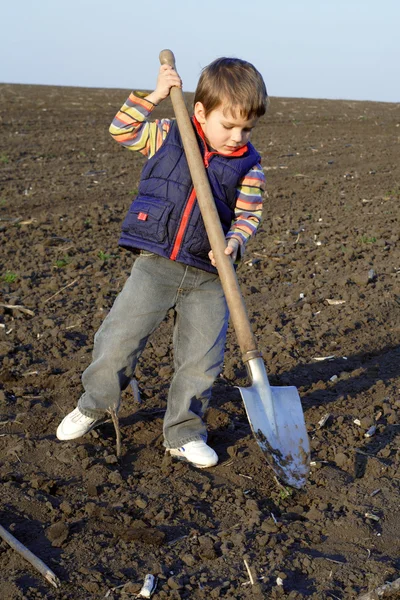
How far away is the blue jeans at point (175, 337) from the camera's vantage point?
3203 millimetres

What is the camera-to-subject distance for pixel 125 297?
3219mm

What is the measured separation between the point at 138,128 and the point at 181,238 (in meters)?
0.48

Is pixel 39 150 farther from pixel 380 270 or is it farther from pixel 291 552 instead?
pixel 291 552

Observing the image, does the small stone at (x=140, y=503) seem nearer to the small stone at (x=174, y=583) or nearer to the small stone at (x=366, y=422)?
the small stone at (x=174, y=583)

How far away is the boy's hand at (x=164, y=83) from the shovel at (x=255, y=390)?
32mm

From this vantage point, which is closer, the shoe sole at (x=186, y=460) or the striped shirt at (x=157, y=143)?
the striped shirt at (x=157, y=143)

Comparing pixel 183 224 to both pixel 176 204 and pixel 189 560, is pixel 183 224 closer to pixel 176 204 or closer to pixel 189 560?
pixel 176 204

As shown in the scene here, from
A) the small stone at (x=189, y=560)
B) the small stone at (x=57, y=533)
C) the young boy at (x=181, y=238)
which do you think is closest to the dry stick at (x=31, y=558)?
the small stone at (x=57, y=533)

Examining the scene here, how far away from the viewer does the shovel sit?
3029 mm

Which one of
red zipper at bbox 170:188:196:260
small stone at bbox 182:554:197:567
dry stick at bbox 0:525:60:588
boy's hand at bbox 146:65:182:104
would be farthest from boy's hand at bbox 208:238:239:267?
dry stick at bbox 0:525:60:588

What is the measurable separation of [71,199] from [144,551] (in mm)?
6535

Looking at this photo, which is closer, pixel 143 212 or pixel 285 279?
pixel 143 212

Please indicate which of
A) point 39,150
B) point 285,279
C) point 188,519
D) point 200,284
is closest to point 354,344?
point 285,279

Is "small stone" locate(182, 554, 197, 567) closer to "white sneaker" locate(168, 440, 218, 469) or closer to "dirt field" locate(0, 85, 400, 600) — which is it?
"dirt field" locate(0, 85, 400, 600)
